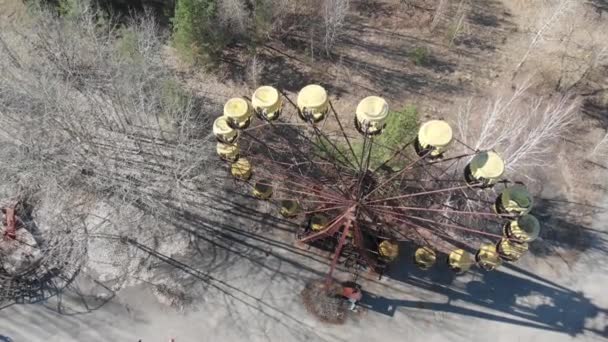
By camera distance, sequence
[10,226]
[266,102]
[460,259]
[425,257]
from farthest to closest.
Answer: [10,226] → [425,257] → [460,259] → [266,102]

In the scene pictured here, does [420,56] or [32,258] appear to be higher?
[420,56]

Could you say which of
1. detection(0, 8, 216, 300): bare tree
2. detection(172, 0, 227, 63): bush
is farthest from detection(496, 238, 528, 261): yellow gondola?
detection(172, 0, 227, 63): bush

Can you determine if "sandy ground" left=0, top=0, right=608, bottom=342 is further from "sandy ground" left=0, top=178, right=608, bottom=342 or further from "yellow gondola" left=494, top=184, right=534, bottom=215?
"yellow gondola" left=494, top=184, right=534, bottom=215

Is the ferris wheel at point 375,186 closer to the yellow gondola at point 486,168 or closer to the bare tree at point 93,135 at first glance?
the yellow gondola at point 486,168

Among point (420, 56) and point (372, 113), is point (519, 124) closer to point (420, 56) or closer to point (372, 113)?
point (420, 56)

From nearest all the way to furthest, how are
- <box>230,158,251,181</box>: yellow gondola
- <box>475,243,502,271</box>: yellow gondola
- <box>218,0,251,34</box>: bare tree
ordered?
<box>475,243,502,271</box>: yellow gondola < <box>230,158,251,181</box>: yellow gondola < <box>218,0,251,34</box>: bare tree

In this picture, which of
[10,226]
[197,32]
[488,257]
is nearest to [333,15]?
[197,32]

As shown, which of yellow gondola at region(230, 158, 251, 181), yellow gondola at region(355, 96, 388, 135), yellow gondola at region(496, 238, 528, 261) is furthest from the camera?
yellow gondola at region(230, 158, 251, 181)

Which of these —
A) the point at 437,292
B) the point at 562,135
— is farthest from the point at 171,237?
the point at 562,135
